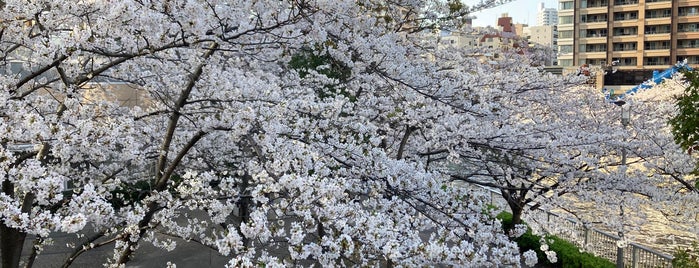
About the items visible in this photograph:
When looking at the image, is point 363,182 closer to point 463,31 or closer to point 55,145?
point 55,145

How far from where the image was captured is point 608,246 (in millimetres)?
9312

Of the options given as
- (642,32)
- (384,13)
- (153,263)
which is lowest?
(153,263)

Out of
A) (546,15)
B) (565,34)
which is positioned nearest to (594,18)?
(565,34)

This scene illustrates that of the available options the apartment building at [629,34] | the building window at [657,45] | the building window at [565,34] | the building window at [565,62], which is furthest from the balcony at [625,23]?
the building window at [565,62]

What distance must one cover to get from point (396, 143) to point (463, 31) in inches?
121

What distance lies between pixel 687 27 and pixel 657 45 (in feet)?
7.93

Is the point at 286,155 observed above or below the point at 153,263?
above

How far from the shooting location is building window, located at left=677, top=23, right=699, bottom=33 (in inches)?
1706

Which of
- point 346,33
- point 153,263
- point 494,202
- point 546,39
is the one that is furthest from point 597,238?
point 546,39

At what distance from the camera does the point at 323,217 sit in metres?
2.85

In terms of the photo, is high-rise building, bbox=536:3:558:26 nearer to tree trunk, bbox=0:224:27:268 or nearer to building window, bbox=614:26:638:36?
building window, bbox=614:26:638:36

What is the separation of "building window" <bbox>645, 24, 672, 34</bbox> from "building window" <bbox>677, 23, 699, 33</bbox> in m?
0.71

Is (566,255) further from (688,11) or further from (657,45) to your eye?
(688,11)

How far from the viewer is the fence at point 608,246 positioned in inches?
301
